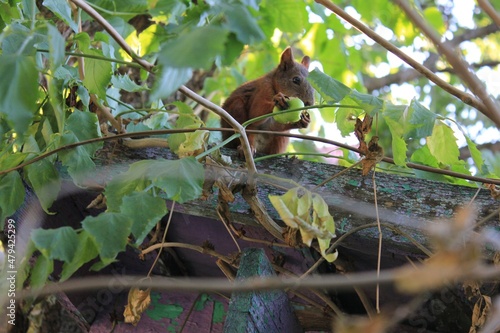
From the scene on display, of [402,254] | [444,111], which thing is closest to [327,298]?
[402,254]

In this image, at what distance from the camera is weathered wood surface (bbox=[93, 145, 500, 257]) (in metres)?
1.20

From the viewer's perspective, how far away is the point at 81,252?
942mm

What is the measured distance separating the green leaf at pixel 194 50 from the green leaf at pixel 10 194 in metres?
0.69

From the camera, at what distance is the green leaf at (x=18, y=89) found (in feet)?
2.76

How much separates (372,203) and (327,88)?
0.79ft

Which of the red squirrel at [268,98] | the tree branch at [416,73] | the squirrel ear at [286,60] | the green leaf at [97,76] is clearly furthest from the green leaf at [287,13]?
the tree branch at [416,73]

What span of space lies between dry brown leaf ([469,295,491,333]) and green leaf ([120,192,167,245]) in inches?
22.4

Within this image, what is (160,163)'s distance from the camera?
1061mm

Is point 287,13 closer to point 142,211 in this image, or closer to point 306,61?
point 306,61

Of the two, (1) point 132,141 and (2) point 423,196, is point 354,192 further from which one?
(1) point 132,141

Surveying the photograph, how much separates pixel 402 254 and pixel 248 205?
0.31 meters

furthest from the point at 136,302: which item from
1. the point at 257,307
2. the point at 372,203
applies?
the point at 372,203

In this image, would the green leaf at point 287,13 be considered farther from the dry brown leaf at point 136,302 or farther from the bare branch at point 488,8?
the bare branch at point 488,8

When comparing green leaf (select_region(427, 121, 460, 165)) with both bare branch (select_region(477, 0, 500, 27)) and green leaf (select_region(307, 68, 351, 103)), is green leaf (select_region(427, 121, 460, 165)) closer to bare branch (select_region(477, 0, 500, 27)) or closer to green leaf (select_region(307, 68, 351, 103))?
green leaf (select_region(307, 68, 351, 103))
